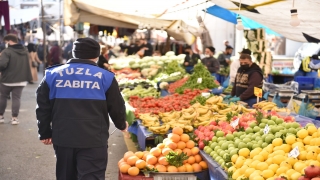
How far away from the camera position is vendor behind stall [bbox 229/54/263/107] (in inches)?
412

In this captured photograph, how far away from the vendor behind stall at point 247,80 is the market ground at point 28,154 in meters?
2.35

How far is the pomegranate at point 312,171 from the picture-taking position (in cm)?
455

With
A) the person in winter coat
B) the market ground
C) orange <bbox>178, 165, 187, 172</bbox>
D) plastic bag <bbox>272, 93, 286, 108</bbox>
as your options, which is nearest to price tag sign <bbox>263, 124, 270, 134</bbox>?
orange <bbox>178, 165, 187, 172</bbox>

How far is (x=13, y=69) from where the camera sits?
12.4 metres

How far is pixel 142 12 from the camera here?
16156 millimetres

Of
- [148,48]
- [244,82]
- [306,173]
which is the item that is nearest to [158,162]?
[306,173]

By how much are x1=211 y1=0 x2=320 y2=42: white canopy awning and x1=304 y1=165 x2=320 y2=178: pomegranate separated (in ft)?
7.93

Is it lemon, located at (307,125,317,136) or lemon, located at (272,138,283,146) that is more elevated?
lemon, located at (307,125,317,136)

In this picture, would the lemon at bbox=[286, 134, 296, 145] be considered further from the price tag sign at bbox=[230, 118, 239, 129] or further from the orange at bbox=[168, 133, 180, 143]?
the orange at bbox=[168, 133, 180, 143]

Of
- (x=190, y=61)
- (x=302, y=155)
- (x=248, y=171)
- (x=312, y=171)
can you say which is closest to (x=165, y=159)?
(x=248, y=171)

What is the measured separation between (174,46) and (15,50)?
13313 millimetres

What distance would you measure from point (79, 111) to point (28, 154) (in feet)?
15.8

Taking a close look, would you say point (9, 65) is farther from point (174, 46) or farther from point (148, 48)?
point (174, 46)

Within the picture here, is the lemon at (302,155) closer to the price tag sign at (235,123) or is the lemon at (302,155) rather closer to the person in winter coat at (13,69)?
the price tag sign at (235,123)
